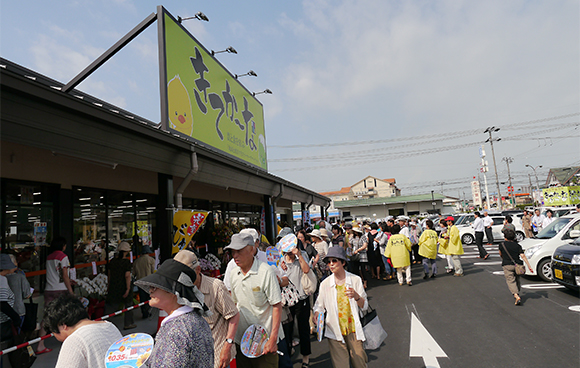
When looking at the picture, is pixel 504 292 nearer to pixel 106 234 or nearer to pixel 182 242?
pixel 182 242

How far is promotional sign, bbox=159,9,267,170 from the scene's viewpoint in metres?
8.66

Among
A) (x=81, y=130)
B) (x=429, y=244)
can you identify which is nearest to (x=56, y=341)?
(x=81, y=130)

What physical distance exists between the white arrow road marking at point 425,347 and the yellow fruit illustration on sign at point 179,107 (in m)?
7.14

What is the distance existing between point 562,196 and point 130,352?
3669 cm

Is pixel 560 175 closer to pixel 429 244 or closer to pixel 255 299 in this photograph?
pixel 429 244

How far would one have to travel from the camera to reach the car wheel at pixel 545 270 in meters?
9.17

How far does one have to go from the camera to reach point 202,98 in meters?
10.6

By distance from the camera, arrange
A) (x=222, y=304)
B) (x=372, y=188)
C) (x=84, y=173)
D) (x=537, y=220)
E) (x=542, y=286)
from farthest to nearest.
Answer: (x=372, y=188) → (x=537, y=220) → (x=542, y=286) → (x=84, y=173) → (x=222, y=304)

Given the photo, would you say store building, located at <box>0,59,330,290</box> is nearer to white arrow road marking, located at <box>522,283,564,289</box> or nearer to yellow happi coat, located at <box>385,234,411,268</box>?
yellow happi coat, located at <box>385,234,411,268</box>

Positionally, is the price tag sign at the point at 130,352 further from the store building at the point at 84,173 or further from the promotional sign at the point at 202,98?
the promotional sign at the point at 202,98

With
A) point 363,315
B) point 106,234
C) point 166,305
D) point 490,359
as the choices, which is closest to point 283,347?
point 363,315

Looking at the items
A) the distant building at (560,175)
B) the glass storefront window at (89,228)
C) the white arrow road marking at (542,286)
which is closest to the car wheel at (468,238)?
the white arrow road marking at (542,286)

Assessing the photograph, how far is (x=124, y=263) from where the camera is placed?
7547mm

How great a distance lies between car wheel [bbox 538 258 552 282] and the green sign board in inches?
937
